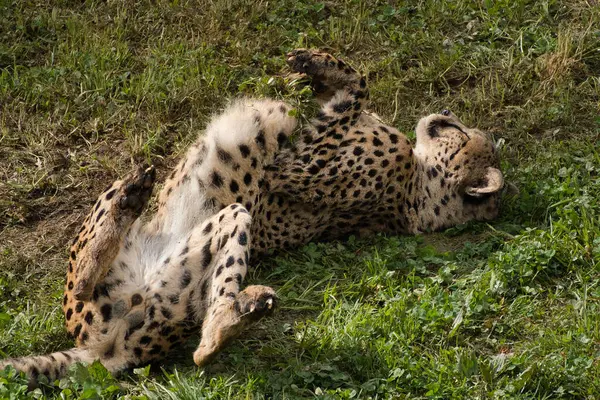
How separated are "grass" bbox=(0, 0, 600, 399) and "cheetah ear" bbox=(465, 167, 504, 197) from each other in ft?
0.79

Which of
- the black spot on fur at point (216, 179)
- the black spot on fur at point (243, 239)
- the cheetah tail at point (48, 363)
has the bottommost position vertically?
the cheetah tail at point (48, 363)

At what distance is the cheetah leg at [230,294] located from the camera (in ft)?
17.4

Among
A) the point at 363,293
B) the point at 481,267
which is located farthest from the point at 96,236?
the point at 481,267

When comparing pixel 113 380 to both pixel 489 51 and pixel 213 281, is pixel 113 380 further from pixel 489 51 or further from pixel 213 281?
pixel 489 51

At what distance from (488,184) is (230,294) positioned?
7.40 feet

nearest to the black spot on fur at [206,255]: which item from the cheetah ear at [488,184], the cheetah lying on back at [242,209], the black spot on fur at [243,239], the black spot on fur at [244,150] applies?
the cheetah lying on back at [242,209]

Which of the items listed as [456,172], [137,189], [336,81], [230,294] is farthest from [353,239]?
[137,189]

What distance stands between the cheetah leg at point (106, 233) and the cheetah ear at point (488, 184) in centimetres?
231

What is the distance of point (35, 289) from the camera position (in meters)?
6.52

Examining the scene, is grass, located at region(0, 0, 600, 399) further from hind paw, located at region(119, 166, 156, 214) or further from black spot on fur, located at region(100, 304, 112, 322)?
hind paw, located at region(119, 166, 156, 214)

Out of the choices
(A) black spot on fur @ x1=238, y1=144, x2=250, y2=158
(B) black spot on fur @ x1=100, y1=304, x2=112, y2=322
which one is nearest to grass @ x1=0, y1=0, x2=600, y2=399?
(B) black spot on fur @ x1=100, y1=304, x2=112, y2=322

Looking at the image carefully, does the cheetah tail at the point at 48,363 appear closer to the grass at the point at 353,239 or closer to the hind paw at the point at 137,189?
the grass at the point at 353,239

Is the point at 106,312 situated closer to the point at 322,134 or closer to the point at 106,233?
the point at 106,233

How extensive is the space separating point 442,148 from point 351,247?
1.02 metres
